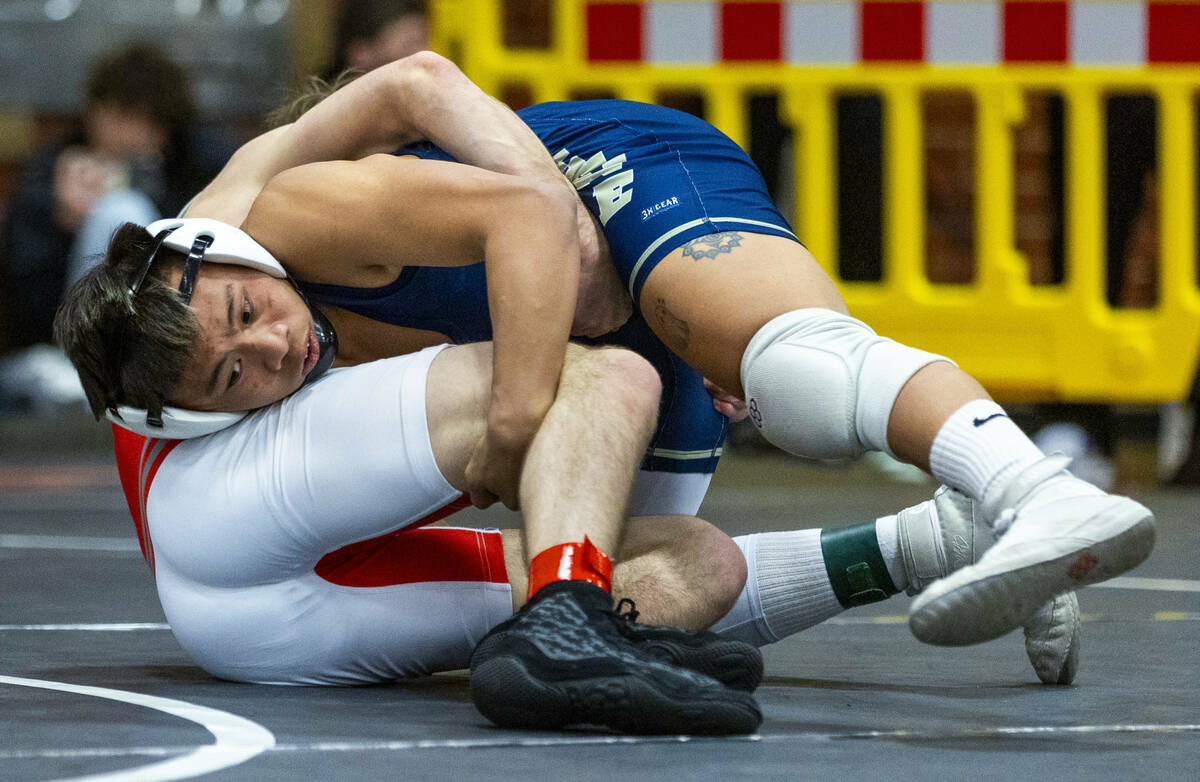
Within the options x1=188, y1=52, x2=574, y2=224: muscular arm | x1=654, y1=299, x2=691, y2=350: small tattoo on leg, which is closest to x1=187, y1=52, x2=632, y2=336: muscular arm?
x1=188, y1=52, x2=574, y2=224: muscular arm

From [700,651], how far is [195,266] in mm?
725

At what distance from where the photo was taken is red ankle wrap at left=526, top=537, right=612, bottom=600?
201cm

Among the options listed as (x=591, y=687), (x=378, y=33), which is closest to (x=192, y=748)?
(x=591, y=687)

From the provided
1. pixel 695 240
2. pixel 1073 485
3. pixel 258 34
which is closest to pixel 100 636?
pixel 695 240

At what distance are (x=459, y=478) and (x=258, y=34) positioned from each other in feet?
22.0

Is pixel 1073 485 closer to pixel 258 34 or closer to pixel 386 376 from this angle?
pixel 386 376

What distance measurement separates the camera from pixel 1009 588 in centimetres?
178

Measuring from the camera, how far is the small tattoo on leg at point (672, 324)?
2264mm

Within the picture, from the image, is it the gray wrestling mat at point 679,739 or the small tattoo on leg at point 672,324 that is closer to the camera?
the gray wrestling mat at point 679,739

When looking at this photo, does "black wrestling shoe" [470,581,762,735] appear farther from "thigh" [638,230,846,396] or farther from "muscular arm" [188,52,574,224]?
"muscular arm" [188,52,574,224]

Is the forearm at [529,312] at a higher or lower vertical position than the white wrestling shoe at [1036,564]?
higher

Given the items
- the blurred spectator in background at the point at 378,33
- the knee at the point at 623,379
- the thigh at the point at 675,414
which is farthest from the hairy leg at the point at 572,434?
the blurred spectator in background at the point at 378,33

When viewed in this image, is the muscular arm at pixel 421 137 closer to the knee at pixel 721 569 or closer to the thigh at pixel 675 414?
the thigh at pixel 675 414

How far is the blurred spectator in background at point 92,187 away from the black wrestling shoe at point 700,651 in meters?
4.20
